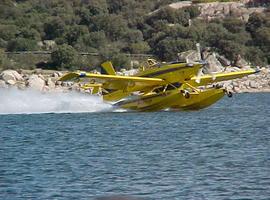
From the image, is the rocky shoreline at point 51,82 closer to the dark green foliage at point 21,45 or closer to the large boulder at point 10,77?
the large boulder at point 10,77

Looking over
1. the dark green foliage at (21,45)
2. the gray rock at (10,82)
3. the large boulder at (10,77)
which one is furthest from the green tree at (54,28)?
the gray rock at (10,82)

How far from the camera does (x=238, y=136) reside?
26.5m

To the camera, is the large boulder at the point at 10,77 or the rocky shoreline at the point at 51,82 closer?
the rocky shoreline at the point at 51,82

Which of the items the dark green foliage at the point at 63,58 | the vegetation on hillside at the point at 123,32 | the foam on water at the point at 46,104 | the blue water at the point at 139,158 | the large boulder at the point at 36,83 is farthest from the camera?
the vegetation on hillside at the point at 123,32

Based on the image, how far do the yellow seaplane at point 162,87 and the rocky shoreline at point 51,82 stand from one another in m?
19.6

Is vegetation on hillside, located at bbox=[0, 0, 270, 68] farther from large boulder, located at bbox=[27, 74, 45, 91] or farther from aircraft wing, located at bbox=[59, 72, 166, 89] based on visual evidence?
aircraft wing, located at bbox=[59, 72, 166, 89]

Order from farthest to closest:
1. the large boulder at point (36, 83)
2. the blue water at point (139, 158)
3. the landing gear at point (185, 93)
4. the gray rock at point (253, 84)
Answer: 1. the gray rock at point (253, 84)
2. the large boulder at point (36, 83)
3. the landing gear at point (185, 93)
4. the blue water at point (139, 158)

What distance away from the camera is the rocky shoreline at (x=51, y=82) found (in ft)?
205

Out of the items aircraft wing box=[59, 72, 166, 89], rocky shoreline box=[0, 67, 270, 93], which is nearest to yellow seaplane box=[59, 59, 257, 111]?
aircraft wing box=[59, 72, 166, 89]

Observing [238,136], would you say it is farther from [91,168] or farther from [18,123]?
[18,123]

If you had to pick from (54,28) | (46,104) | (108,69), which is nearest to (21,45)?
(54,28)

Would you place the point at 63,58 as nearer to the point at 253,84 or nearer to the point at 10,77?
the point at 10,77

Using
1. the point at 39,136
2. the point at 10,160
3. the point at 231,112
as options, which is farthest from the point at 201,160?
the point at 231,112

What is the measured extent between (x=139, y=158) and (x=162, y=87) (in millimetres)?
16041
